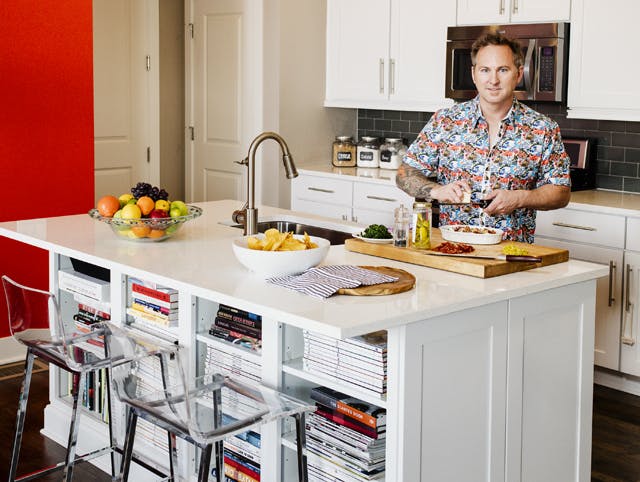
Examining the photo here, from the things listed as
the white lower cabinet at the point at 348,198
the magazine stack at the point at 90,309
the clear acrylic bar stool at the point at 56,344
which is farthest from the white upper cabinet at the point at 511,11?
the clear acrylic bar stool at the point at 56,344

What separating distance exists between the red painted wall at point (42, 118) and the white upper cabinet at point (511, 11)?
2080mm

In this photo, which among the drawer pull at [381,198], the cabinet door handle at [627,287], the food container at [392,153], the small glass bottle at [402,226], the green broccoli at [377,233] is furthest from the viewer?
the food container at [392,153]

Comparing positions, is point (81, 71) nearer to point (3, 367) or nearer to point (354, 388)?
point (3, 367)

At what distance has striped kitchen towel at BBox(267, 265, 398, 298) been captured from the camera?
264 centimetres

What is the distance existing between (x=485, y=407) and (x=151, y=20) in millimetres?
4972

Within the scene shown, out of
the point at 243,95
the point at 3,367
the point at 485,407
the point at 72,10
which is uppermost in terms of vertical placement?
the point at 72,10

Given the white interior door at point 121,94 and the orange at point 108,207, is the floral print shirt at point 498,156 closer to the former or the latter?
the orange at point 108,207

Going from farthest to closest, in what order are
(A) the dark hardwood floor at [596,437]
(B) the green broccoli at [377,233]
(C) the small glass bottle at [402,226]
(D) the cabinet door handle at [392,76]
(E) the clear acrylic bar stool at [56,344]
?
(D) the cabinet door handle at [392,76] < (A) the dark hardwood floor at [596,437] < (B) the green broccoli at [377,233] < (C) the small glass bottle at [402,226] < (E) the clear acrylic bar stool at [56,344]

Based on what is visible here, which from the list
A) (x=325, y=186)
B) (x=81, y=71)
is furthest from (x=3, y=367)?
(x=325, y=186)

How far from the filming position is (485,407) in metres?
2.69

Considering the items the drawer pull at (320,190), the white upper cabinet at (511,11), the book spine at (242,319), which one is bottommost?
the book spine at (242,319)

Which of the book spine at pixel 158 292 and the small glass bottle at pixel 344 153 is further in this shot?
the small glass bottle at pixel 344 153

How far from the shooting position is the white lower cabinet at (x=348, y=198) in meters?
5.47

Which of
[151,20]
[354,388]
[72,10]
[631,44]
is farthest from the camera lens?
[151,20]
